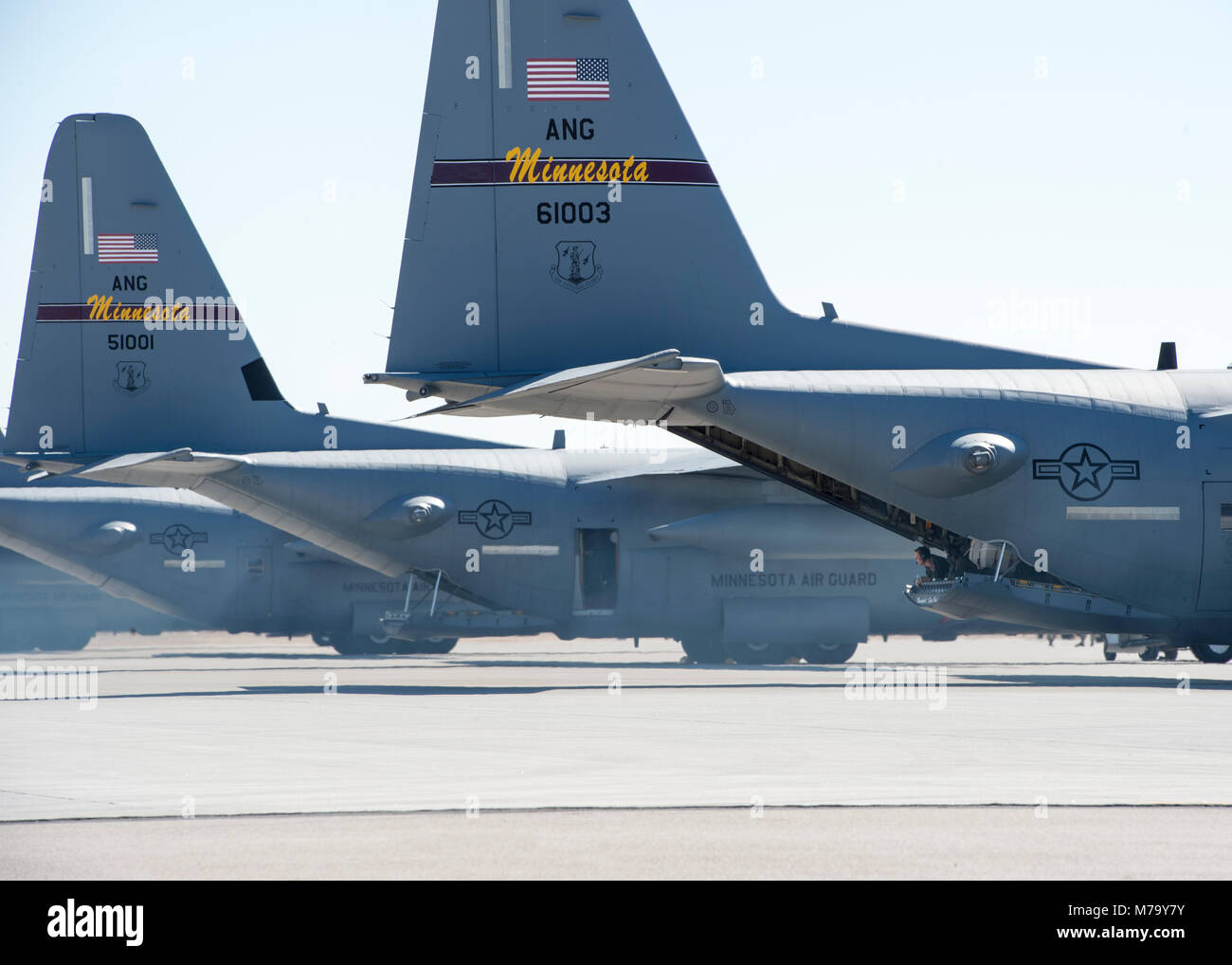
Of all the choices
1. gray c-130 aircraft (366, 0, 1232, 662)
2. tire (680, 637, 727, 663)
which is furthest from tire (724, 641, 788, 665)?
gray c-130 aircraft (366, 0, 1232, 662)

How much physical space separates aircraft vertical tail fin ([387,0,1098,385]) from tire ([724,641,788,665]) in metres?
10.1

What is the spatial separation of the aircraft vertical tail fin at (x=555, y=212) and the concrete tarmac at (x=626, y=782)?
5493mm

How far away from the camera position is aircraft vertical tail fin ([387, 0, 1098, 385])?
21625 mm

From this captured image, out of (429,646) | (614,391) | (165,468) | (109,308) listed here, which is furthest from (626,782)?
(429,646)

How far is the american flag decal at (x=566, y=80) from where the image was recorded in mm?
21828

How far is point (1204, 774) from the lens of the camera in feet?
36.6

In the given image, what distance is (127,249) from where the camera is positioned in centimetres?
2967

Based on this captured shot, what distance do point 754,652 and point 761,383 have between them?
10.6 m

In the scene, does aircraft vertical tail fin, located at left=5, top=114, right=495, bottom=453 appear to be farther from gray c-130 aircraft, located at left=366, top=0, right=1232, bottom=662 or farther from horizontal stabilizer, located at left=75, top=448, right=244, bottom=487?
gray c-130 aircraft, located at left=366, top=0, right=1232, bottom=662

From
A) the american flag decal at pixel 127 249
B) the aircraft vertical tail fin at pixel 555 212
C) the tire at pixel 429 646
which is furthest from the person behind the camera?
the tire at pixel 429 646

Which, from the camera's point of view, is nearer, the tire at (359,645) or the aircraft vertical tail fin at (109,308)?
the aircraft vertical tail fin at (109,308)

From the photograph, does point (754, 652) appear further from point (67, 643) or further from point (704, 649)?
point (67, 643)

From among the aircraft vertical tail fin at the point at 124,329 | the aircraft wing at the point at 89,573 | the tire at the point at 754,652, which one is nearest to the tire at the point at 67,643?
the aircraft wing at the point at 89,573

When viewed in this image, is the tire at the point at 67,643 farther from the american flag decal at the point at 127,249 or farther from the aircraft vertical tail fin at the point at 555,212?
the aircraft vertical tail fin at the point at 555,212
